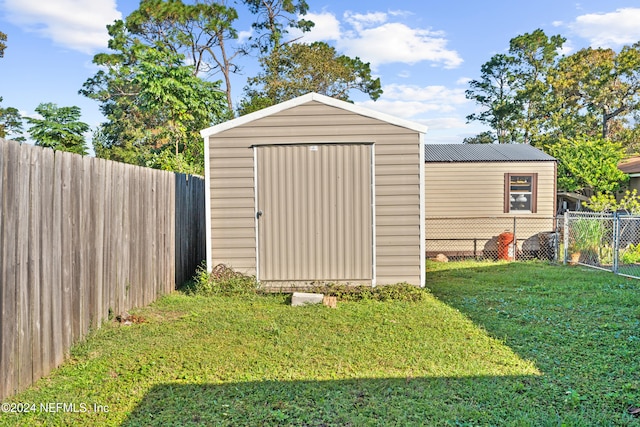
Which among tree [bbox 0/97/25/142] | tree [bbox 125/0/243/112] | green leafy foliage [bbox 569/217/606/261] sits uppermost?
tree [bbox 125/0/243/112]

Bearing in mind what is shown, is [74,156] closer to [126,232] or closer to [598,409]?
[126,232]

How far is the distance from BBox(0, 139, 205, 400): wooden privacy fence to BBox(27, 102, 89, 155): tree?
8.61 metres

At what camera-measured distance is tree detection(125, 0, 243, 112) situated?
18.6 m

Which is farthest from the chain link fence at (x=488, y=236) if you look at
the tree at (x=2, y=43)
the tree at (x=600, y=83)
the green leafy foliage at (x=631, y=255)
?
the tree at (x=2, y=43)

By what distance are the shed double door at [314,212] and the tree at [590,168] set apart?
32.2ft

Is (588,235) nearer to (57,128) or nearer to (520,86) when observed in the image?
(57,128)

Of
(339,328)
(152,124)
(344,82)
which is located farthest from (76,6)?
(339,328)

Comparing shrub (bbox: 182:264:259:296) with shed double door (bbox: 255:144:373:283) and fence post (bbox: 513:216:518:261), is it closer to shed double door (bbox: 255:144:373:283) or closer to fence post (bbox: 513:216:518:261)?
shed double door (bbox: 255:144:373:283)

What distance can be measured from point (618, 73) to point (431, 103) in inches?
Answer: 368

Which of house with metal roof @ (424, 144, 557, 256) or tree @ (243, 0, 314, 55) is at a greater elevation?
tree @ (243, 0, 314, 55)

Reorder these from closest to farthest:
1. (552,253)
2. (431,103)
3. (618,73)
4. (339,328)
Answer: (339,328) → (552,253) → (431,103) → (618,73)

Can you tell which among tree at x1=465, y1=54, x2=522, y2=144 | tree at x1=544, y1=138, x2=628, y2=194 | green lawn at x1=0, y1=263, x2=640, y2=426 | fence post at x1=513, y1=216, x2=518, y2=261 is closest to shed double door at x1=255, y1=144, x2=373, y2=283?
green lawn at x1=0, y1=263, x2=640, y2=426

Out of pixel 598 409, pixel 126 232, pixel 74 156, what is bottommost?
pixel 598 409

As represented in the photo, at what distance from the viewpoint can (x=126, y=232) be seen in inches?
184
